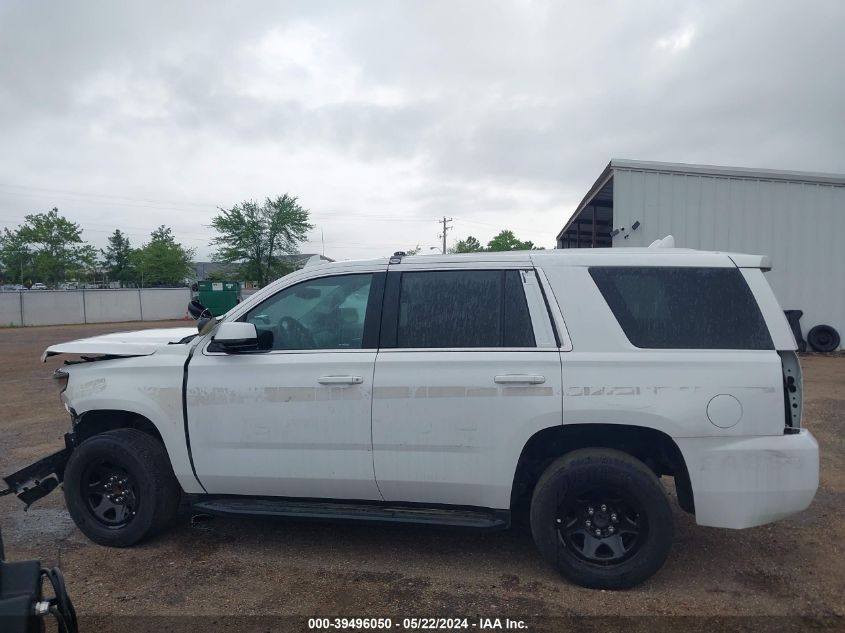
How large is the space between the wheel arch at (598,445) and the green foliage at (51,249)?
57.2 metres

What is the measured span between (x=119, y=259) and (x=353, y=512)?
83646 mm

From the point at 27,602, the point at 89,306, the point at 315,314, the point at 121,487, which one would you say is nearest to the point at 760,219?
the point at 315,314

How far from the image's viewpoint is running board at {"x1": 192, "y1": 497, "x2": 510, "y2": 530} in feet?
11.9

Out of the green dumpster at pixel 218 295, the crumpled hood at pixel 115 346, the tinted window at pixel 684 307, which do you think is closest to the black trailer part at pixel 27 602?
the crumpled hood at pixel 115 346

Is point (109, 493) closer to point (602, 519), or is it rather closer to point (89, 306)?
point (602, 519)

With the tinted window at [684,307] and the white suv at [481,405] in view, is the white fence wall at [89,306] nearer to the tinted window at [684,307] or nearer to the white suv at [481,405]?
the white suv at [481,405]

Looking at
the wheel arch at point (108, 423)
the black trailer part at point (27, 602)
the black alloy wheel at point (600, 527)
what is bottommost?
the black alloy wheel at point (600, 527)

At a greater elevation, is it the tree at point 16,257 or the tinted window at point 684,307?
the tree at point 16,257

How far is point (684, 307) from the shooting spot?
3570 mm

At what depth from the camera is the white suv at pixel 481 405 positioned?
3.41 m

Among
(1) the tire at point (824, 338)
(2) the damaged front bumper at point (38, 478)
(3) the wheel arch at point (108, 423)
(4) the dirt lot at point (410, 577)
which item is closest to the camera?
(4) the dirt lot at point (410, 577)

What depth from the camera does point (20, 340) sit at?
76.2 ft

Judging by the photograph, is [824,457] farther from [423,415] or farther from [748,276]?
[423,415]

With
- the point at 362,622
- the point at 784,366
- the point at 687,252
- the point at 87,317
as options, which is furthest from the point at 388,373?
the point at 87,317
